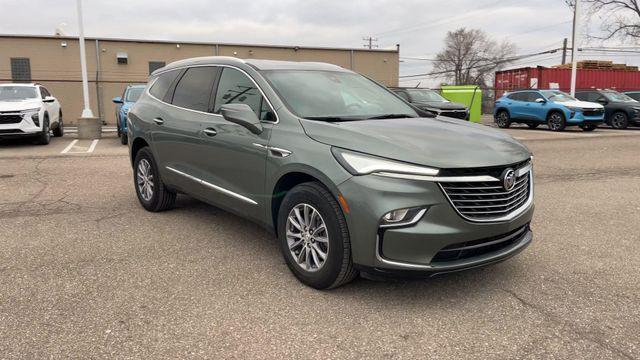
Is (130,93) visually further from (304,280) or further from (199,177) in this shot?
(304,280)

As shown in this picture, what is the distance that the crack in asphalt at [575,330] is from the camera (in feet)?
9.44

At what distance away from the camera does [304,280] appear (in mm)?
3738

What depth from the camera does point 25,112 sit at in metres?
12.1

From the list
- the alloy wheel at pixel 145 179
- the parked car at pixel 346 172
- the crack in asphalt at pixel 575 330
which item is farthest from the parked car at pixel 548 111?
the crack in asphalt at pixel 575 330

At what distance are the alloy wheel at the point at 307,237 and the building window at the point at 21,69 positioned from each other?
93.0 feet

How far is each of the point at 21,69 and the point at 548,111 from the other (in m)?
26.0

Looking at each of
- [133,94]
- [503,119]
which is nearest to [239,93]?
[133,94]

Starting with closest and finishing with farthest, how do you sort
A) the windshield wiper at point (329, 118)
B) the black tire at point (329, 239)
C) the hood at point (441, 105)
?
1. the black tire at point (329, 239)
2. the windshield wiper at point (329, 118)
3. the hood at point (441, 105)

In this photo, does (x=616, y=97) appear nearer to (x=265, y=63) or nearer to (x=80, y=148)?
(x=80, y=148)

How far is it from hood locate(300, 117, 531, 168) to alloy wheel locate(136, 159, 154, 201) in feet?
9.19

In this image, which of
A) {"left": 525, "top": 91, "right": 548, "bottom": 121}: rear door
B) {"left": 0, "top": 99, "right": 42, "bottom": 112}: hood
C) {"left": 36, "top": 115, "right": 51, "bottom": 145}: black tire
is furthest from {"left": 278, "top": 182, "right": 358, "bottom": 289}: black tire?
{"left": 525, "top": 91, "right": 548, "bottom": 121}: rear door

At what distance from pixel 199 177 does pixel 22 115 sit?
937 cm

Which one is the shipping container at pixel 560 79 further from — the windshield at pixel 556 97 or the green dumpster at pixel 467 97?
the windshield at pixel 556 97

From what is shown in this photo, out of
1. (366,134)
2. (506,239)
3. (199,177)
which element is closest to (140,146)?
(199,177)
